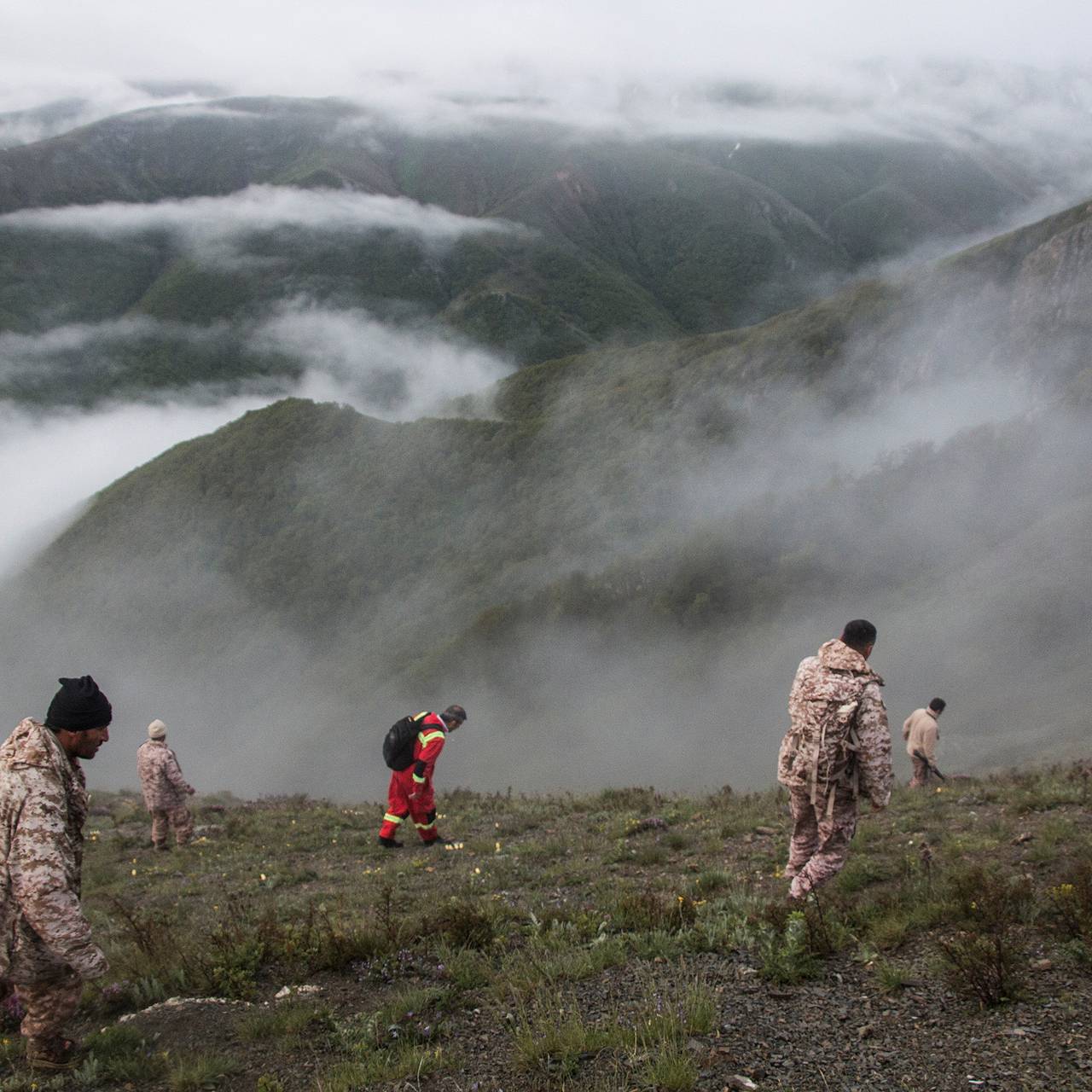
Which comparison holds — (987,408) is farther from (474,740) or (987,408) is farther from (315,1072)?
(315,1072)

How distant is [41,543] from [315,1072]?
12298 centimetres

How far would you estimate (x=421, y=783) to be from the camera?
37.3ft

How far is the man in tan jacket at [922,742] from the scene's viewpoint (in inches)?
539

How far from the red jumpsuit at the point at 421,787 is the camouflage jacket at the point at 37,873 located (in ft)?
19.7

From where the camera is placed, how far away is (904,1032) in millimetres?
4688

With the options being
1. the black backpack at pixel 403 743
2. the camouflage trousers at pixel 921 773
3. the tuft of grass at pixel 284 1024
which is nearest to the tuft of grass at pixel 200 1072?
the tuft of grass at pixel 284 1024

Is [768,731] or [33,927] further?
[768,731]

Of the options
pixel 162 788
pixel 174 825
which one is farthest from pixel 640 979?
pixel 174 825

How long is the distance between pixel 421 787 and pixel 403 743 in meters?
0.61

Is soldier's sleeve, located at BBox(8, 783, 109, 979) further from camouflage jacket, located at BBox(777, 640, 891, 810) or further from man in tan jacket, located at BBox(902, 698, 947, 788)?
man in tan jacket, located at BBox(902, 698, 947, 788)

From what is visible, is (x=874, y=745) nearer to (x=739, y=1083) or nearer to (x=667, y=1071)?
(x=739, y=1083)

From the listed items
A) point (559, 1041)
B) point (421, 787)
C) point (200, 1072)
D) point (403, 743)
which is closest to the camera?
point (559, 1041)

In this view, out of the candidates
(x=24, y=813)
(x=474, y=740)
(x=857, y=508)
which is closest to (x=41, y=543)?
(x=474, y=740)

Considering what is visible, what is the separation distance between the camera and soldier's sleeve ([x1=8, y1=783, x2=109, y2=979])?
4945mm
